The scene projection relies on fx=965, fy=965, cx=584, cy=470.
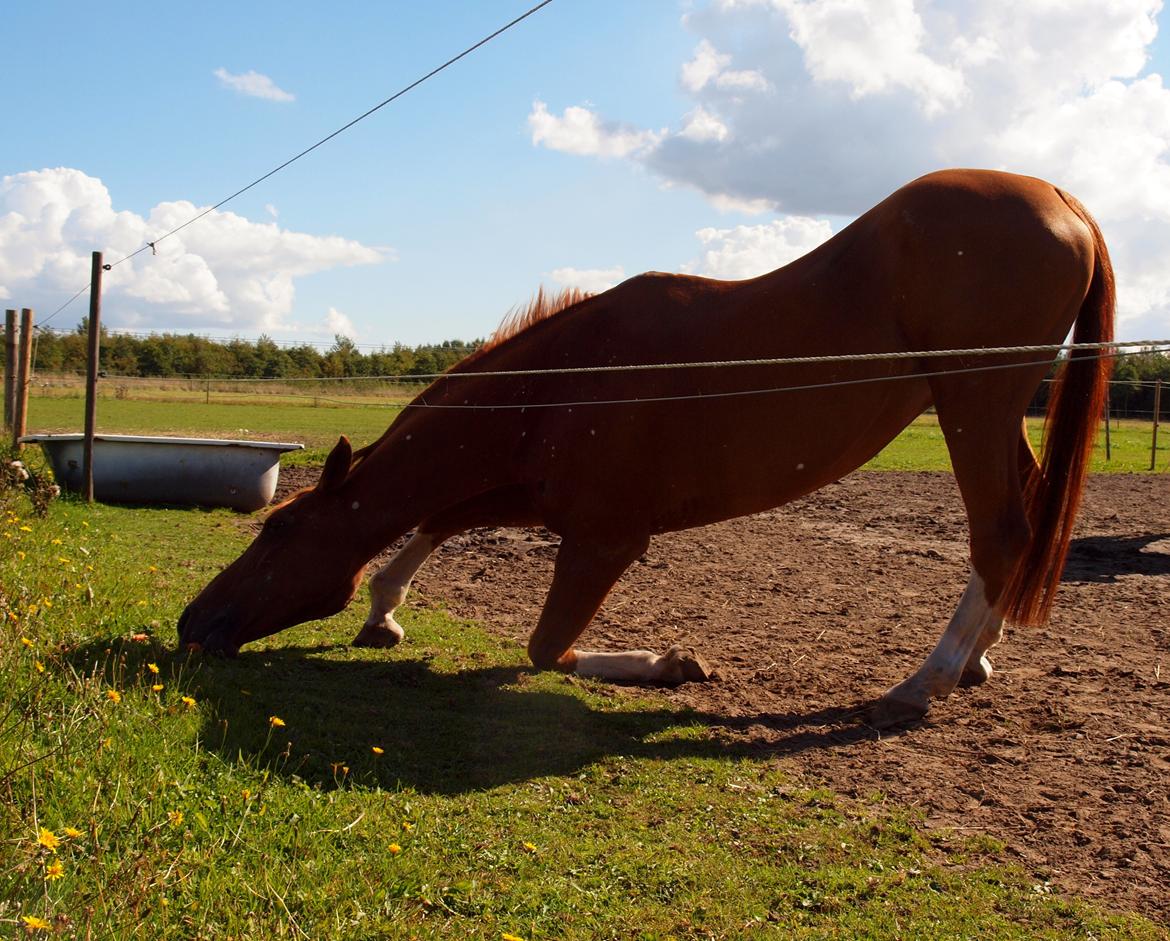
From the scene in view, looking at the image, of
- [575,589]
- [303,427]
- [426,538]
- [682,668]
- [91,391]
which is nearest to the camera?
[575,589]

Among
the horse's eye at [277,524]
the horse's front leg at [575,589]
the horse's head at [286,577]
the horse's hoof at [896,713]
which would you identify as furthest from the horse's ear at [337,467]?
the horse's hoof at [896,713]

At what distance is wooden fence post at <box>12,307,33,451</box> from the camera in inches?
418

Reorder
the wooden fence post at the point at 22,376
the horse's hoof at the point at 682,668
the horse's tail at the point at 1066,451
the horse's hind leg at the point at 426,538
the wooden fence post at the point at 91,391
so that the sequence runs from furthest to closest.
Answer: the wooden fence post at the point at 22,376
the wooden fence post at the point at 91,391
the horse's hind leg at the point at 426,538
the horse's hoof at the point at 682,668
the horse's tail at the point at 1066,451

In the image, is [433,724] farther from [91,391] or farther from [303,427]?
[303,427]

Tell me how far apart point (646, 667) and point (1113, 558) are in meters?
5.47

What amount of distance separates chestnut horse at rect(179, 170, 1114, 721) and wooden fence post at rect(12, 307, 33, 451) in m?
6.98

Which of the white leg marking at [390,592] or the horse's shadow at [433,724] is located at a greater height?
the white leg marking at [390,592]

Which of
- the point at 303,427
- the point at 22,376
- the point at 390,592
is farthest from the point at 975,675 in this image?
the point at 303,427

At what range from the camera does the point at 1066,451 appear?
4797mm

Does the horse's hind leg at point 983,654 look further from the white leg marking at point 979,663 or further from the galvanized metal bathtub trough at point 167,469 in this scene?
the galvanized metal bathtub trough at point 167,469

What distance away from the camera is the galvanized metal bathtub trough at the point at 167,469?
9859 millimetres

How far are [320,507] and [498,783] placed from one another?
2.04 metres

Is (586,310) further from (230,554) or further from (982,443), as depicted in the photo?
Result: (230,554)

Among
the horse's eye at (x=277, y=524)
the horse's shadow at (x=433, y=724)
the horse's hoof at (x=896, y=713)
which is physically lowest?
the horse's shadow at (x=433, y=724)
